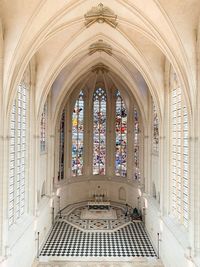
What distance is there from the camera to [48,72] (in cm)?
1686

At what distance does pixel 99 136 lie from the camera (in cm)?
2816

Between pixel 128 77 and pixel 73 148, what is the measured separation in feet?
34.5

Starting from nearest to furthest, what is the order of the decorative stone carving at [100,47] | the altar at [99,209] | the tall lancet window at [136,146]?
the decorative stone carving at [100,47] < the altar at [99,209] < the tall lancet window at [136,146]

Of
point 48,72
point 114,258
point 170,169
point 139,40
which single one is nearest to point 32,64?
point 48,72

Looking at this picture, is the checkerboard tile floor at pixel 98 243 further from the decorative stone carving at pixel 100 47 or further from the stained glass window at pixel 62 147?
the decorative stone carving at pixel 100 47

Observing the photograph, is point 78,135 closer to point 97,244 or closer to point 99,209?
point 99,209

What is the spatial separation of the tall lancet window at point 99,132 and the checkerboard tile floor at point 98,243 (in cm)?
861

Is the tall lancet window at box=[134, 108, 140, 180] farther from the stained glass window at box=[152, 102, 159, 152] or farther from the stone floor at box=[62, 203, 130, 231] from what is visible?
the stained glass window at box=[152, 102, 159, 152]

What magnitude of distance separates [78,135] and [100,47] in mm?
11263

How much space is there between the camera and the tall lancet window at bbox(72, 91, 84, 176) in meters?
27.2

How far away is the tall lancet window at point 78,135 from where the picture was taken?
27.2 meters

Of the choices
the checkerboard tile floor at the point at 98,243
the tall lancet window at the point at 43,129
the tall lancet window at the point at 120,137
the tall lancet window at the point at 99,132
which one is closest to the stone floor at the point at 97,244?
the checkerboard tile floor at the point at 98,243

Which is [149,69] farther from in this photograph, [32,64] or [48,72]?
[32,64]

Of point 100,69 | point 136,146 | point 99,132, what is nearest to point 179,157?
point 136,146
